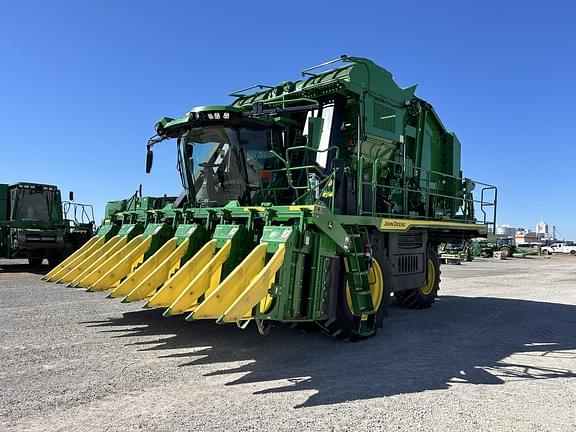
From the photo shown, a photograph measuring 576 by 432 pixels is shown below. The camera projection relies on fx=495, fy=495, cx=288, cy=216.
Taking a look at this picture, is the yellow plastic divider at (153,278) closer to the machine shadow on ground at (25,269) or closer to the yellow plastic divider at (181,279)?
the yellow plastic divider at (181,279)

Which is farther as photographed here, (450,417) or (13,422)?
(450,417)

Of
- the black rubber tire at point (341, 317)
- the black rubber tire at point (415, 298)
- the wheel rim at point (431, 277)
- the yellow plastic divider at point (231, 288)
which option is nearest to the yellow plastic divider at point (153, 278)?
the yellow plastic divider at point (231, 288)

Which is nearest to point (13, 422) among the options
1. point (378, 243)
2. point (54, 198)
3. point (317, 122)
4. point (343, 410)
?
point (343, 410)

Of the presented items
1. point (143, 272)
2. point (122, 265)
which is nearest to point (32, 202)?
point (122, 265)

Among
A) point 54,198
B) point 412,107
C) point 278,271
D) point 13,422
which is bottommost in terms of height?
point 13,422

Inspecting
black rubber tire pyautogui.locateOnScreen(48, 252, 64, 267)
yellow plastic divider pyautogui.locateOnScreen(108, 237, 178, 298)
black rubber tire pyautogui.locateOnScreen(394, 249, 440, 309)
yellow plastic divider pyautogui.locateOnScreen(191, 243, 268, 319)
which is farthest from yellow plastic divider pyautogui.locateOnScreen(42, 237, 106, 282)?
black rubber tire pyautogui.locateOnScreen(48, 252, 64, 267)

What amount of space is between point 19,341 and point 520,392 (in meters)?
6.03

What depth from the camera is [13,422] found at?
3797 millimetres

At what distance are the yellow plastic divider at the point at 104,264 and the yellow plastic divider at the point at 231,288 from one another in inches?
119

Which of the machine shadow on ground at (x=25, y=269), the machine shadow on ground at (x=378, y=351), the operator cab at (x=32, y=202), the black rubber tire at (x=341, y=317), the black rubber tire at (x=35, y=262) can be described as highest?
the operator cab at (x=32, y=202)

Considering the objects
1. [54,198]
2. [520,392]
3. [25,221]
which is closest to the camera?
[520,392]

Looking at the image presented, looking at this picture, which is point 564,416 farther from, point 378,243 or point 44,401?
point 44,401

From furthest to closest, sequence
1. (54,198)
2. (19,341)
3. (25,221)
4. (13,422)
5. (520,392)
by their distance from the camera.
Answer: (54,198)
(25,221)
(19,341)
(520,392)
(13,422)

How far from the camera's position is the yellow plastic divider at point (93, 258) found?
823 cm
